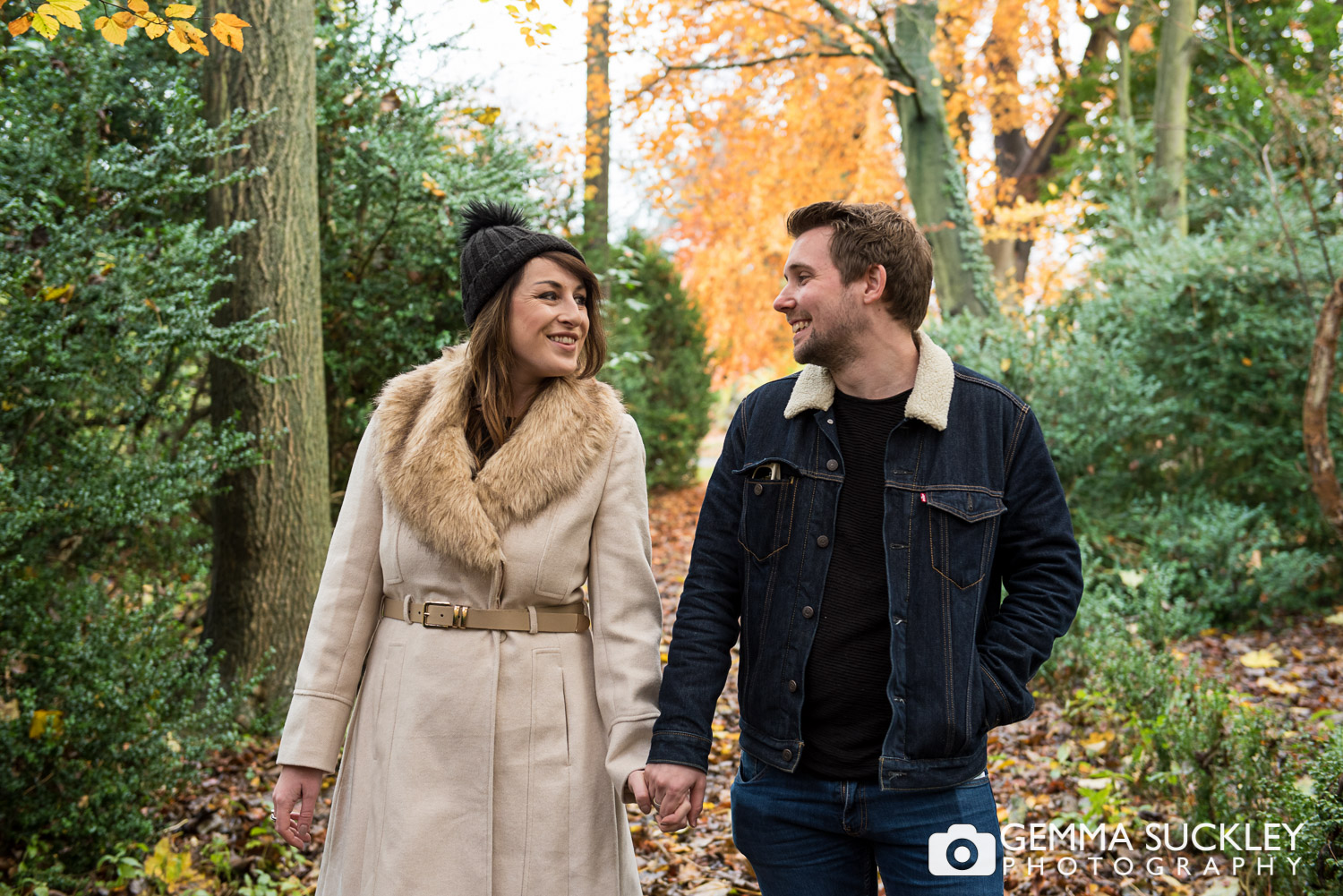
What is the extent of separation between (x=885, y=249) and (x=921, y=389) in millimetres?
321

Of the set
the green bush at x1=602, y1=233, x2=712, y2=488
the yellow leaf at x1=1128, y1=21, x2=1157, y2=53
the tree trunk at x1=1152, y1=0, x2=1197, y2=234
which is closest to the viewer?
the tree trunk at x1=1152, y1=0, x2=1197, y2=234

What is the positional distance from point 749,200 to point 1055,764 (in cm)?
1377

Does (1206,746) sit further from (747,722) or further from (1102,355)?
(1102,355)

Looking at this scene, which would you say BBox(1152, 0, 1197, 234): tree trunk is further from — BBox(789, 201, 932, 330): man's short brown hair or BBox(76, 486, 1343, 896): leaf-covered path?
BBox(789, 201, 932, 330): man's short brown hair

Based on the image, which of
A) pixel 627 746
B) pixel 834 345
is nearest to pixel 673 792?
pixel 627 746

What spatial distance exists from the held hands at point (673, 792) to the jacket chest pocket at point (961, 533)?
0.67 m

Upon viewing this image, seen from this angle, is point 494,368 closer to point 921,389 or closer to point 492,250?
point 492,250

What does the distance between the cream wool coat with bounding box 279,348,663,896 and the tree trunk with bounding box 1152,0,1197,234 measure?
346 inches

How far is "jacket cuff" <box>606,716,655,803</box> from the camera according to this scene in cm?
221

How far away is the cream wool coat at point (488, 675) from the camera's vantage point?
7.34 ft

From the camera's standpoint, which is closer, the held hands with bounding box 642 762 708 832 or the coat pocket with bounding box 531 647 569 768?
the held hands with bounding box 642 762 708 832

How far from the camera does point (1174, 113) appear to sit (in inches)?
419

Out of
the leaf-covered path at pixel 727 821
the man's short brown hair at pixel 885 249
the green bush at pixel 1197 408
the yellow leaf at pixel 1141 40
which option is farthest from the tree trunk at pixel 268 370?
the yellow leaf at pixel 1141 40

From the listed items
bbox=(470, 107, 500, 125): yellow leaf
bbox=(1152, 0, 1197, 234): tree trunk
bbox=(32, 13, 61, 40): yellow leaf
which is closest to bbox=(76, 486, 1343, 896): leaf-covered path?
bbox=(32, 13, 61, 40): yellow leaf
